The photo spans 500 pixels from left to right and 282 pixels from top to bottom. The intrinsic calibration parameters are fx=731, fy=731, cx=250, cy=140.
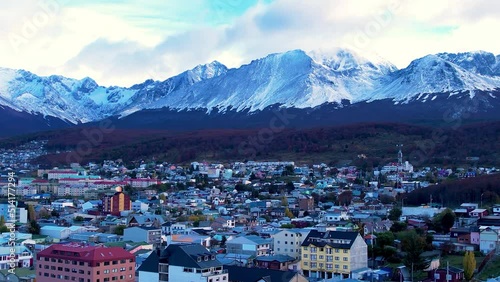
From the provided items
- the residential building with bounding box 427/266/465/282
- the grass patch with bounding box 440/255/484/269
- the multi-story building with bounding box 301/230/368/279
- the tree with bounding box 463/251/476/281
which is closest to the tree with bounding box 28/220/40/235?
the multi-story building with bounding box 301/230/368/279

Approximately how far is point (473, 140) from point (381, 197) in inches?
782

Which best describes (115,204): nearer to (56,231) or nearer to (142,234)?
(56,231)

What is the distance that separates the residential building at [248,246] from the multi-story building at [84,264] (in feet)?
10.7

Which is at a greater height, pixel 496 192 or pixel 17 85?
pixel 17 85

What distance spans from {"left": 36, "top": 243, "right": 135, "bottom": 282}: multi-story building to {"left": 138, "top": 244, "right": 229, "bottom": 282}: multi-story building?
3.38 feet

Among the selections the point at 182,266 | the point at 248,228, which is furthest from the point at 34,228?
the point at 182,266

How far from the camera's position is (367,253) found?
52.0ft

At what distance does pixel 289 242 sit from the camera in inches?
663

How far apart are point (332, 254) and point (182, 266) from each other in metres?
3.89

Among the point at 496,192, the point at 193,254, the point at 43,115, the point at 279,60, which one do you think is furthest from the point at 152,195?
the point at 43,115

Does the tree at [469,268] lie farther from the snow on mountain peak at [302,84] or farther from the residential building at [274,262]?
the snow on mountain peak at [302,84]

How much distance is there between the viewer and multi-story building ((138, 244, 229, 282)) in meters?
12.5

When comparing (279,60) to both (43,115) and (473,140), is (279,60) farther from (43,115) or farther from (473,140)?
(473,140)

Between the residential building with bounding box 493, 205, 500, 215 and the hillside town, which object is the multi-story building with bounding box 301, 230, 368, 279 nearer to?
the hillside town
